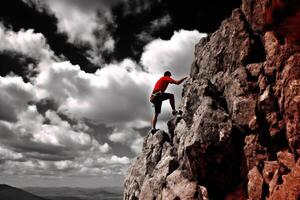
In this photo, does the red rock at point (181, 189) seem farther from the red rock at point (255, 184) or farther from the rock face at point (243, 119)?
the red rock at point (255, 184)

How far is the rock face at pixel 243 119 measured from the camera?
18.8 metres

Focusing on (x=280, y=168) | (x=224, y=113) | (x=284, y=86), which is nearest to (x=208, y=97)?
(x=224, y=113)

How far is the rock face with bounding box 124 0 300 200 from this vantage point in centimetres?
1881

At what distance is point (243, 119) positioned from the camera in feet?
71.5

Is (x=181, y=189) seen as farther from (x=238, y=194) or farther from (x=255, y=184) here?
(x=255, y=184)

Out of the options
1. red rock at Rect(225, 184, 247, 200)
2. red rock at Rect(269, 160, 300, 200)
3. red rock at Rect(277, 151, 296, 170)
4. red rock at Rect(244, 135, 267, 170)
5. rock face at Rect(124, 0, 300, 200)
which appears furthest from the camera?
red rock at Rect(225, 184, 247, 200)

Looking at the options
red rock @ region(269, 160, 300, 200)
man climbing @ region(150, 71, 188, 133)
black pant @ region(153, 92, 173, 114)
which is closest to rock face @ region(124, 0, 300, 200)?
red rock @ region(269, 160, 300, 200)

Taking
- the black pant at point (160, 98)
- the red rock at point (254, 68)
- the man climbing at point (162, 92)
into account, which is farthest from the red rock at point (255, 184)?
the black pant at point (160, 98)

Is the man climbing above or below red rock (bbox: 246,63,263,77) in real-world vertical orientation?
above

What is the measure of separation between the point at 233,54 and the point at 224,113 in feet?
17.6

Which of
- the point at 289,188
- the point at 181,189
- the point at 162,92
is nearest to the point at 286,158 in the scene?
the point at 289,188

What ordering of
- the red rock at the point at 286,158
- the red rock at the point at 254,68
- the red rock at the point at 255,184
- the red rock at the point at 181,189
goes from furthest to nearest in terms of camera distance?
the red rock at the point at 181,189 < the red rock at the point at 254,68 < the red rock at the point at 255,184 < the red rock at the point at 286,158

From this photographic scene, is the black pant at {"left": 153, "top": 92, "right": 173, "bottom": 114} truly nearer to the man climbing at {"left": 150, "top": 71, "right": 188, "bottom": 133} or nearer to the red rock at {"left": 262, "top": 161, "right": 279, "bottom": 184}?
the man climbing at {"left": 150, "top": 71, "right": 188, "bottom": 133}

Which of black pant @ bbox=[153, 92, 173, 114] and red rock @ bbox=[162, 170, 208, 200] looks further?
black pant @ bbox=[153, 92, 173, 114]
